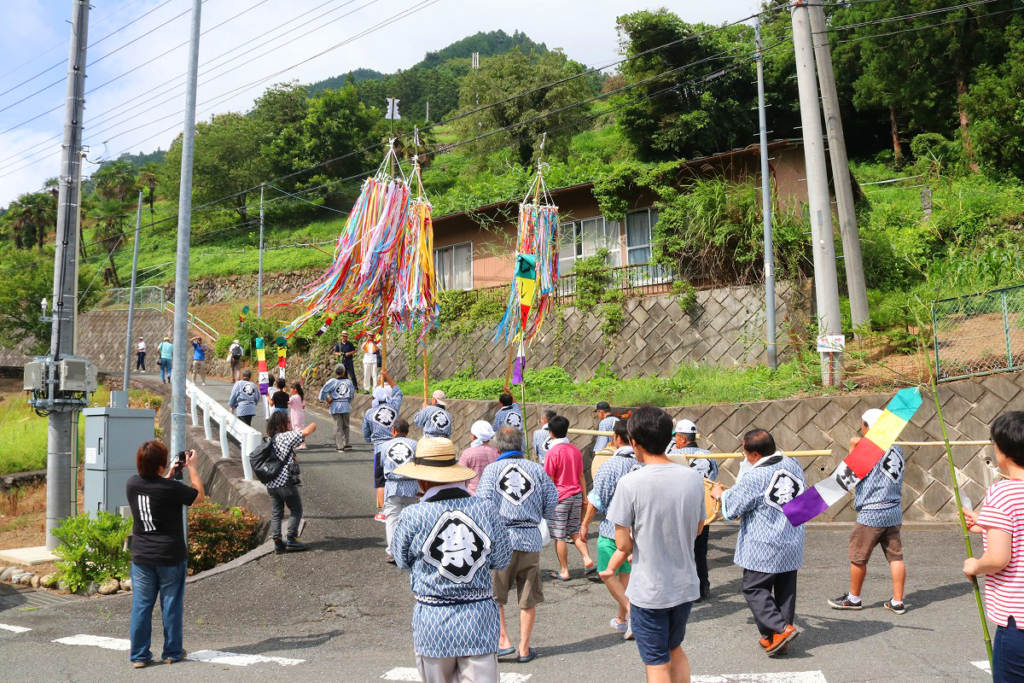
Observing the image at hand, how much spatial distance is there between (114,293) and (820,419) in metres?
43.8

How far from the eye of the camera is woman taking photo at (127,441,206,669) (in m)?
6.72

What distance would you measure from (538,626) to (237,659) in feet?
8.62

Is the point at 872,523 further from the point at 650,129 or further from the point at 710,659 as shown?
the point at 650,129

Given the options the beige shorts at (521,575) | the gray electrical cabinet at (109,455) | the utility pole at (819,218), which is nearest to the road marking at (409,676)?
the beige shorts at (521,575)

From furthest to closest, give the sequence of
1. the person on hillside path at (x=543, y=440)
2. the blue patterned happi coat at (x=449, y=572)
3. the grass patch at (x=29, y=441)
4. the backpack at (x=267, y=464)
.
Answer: the grass patch at (x=29, y=441), the backpack at (x=267, y=464), the person on hillside path at (x=543, y=440), the blue patterned happi coat at (x=449, y=572)

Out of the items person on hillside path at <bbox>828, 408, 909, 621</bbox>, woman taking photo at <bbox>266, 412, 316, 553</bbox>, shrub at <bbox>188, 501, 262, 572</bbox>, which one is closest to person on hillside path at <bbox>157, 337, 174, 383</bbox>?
shrub at <bbox>188, 501, 262, 572</bbox>

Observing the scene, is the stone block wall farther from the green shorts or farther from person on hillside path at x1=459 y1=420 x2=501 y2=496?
the green shorts

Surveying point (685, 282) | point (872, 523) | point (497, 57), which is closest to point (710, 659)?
point (872, 523)

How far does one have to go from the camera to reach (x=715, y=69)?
3603 cm

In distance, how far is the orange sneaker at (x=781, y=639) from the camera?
243 inches

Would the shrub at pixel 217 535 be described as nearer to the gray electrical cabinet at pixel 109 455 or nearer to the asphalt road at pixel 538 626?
the asphalt road at pixel 538 626

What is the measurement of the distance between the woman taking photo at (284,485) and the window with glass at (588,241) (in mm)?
12747

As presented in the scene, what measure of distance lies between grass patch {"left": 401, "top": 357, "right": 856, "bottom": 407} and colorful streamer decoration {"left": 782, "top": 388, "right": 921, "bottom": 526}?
7.45 metres

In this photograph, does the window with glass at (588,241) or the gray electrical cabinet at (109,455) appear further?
the window with glass at (588,241)
